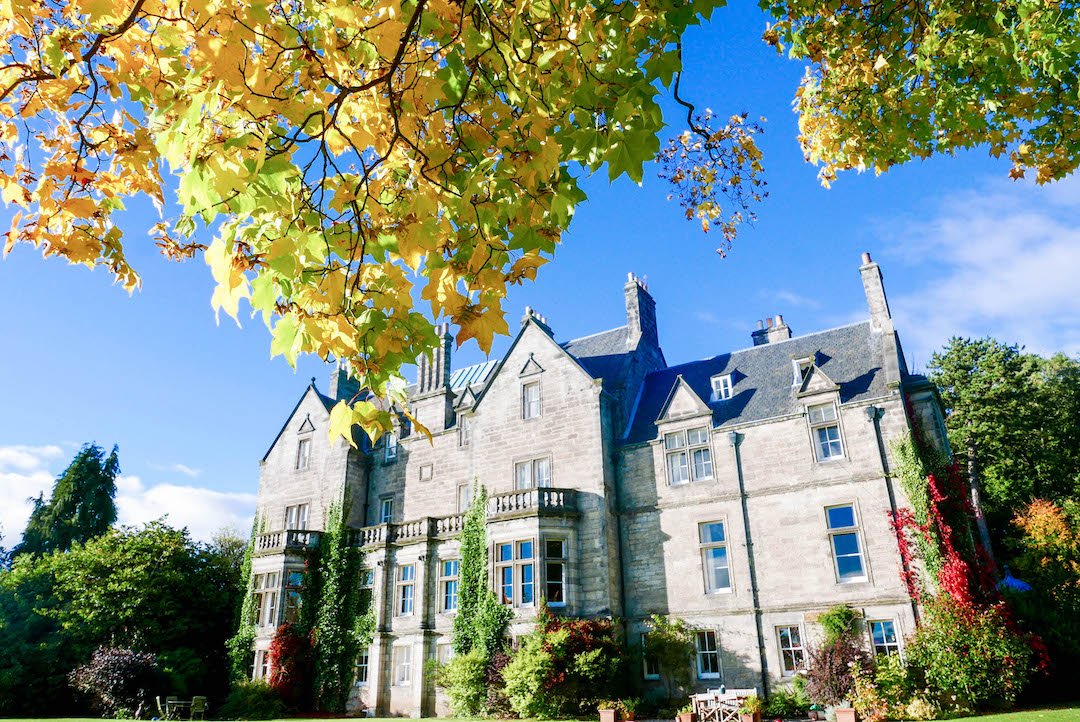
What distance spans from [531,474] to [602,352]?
6.13 m

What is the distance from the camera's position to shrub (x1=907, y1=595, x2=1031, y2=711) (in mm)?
16047

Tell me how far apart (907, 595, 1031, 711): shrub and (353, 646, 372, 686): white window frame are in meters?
18.0

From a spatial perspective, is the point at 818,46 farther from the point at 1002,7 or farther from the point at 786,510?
the point at 786,510

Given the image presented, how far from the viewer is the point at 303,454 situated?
3125cm

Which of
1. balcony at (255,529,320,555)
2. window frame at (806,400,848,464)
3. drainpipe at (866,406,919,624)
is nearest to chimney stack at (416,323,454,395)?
balcony at (255,529,320,555)

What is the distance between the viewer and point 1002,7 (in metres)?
6.24

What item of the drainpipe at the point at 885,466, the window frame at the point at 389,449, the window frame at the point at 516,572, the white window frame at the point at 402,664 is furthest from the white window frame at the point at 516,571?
the drainpipe at the point at 885,466

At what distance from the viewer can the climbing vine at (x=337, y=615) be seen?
25156 mm

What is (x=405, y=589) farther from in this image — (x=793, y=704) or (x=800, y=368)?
(x=800, y=368)

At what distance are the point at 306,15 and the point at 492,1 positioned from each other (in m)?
1.00

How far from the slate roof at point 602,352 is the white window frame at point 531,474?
386cm

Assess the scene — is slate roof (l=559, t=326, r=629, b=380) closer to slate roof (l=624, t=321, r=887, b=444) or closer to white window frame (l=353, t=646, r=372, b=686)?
slate roof (l=624, t=321, r=887, b=444)

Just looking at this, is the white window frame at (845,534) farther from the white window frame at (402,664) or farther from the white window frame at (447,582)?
the white window frame at (402,664)

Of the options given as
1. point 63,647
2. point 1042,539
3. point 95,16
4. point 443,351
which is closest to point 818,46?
point 95,16
